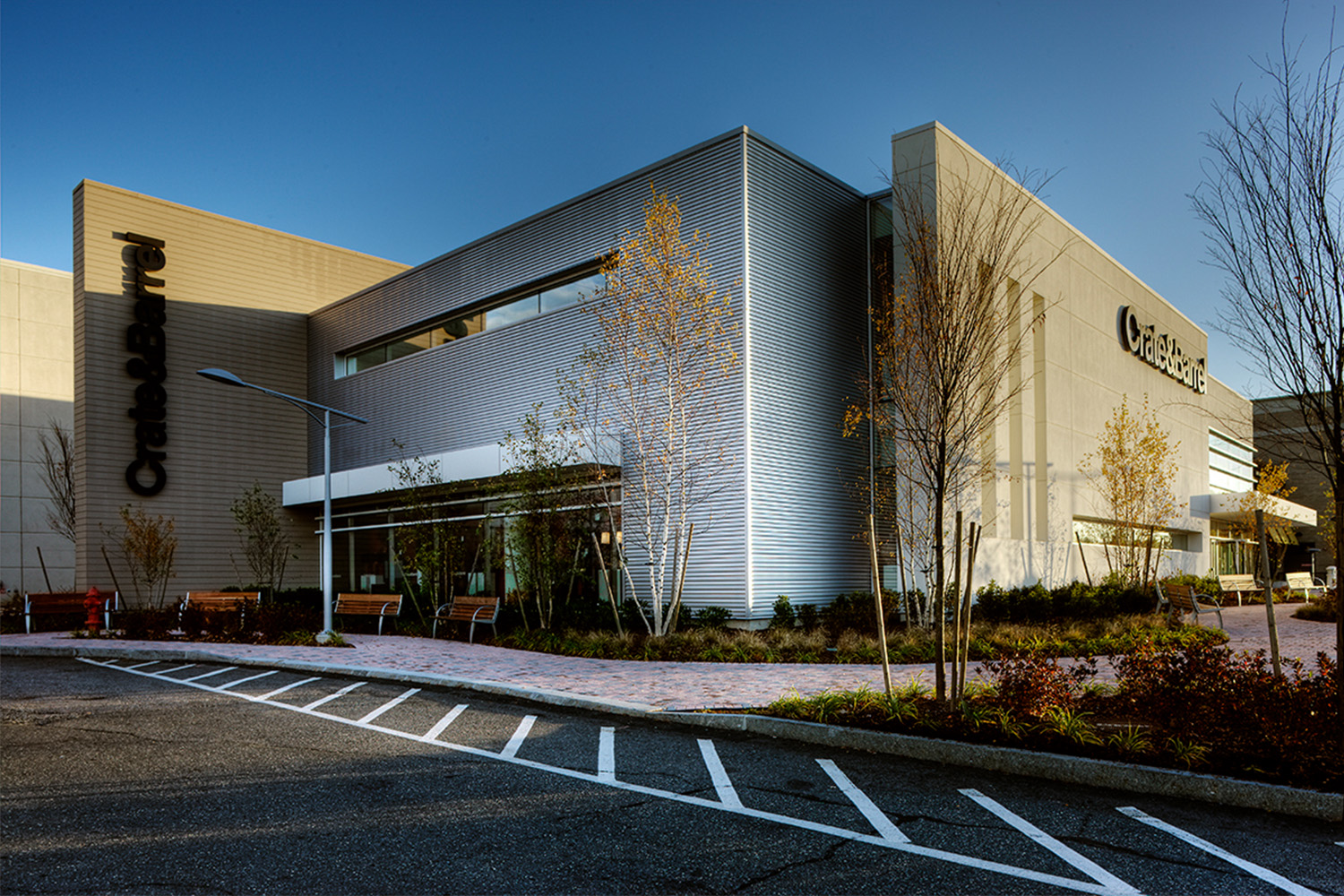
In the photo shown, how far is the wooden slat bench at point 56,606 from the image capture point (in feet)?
66.8

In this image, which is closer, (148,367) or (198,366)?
(148,367)

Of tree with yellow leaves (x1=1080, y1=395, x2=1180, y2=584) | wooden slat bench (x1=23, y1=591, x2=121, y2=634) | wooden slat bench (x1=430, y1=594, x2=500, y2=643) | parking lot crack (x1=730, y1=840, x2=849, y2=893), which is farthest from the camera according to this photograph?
tree with yellow leaves (x1=1080, y1=395, x2=1180, y2=584)

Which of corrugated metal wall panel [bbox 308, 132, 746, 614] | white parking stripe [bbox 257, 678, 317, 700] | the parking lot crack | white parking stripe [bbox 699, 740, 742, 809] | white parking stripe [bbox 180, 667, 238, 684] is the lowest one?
white parking stripe [bbox 180, 667, 238, 684]

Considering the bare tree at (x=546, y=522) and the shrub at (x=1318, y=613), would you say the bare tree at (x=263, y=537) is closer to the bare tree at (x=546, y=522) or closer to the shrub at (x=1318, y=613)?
the bare tree at (x=546, y=522)

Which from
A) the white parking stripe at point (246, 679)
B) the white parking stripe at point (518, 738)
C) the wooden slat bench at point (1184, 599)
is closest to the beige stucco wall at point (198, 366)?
the white parking stripe at point (246, 679)

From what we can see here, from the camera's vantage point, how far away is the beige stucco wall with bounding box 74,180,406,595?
79.7 feet

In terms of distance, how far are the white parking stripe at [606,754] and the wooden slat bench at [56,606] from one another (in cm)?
1691

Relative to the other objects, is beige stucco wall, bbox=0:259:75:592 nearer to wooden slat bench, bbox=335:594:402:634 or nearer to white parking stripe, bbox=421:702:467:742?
wooden slat bench, bbox=335:594:402:634

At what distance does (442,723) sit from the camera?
8.74 m

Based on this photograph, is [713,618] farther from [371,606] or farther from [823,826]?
[823,826]

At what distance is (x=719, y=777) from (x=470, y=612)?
11707 millimetres

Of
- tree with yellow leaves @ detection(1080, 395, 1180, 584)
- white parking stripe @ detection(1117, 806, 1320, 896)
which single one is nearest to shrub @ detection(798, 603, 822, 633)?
tree with yellow leaves @ detection(1080, 395, 1180, 584)

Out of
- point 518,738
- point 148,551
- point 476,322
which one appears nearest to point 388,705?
point 518,738

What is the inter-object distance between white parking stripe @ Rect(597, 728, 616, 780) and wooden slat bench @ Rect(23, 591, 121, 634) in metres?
16.9
